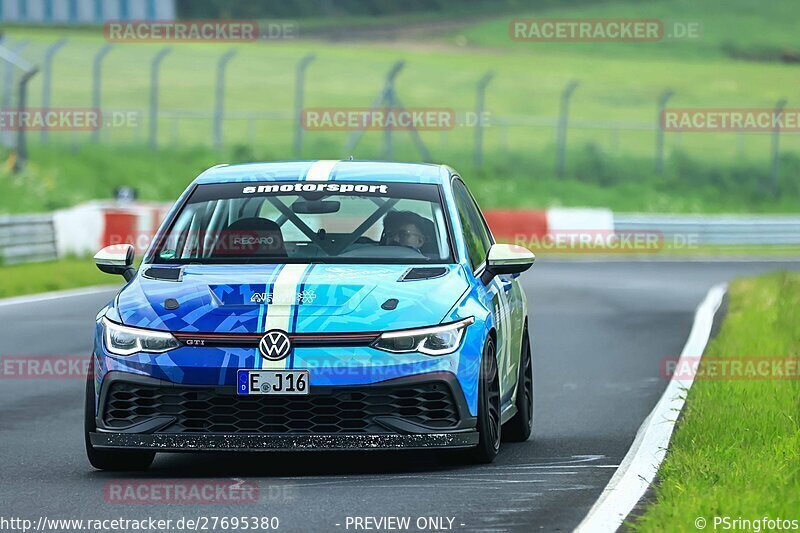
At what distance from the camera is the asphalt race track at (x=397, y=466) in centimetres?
766

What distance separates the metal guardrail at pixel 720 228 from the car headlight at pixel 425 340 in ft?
105

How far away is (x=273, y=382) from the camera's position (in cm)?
842

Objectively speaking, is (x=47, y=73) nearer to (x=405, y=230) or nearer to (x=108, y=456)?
(x=405, y=230)

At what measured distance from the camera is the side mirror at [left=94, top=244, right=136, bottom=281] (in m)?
9.62

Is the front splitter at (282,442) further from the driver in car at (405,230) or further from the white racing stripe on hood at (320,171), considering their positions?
the white racing stripe on hood at (320,171)

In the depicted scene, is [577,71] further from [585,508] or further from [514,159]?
[585,508]

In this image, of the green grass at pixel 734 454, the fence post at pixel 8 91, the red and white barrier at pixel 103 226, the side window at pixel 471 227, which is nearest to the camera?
the green grass at pixel 734 454

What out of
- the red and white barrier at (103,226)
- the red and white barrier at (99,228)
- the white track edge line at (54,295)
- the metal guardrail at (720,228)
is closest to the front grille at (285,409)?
the white track edge line at (54,295)

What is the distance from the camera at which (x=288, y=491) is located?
26.8 ft

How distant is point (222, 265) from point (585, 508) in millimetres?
2480

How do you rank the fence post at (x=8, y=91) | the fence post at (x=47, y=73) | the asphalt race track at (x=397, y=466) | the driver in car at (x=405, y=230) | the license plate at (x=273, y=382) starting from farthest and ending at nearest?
the fence post at (x=8, y=91)
the fence post at (x=47, y=73)
the driver in car at (x=405, y=230)
the license plate at (x=273, y=382)
the asphalt race track at (x=397, y=466)

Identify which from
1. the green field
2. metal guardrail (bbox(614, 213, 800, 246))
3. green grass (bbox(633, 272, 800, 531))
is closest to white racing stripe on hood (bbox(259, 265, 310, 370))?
green grass (bbox(633, 272, 800, 531))

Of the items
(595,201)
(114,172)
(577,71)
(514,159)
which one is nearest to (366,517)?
(114,172)

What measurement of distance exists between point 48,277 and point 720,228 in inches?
816
